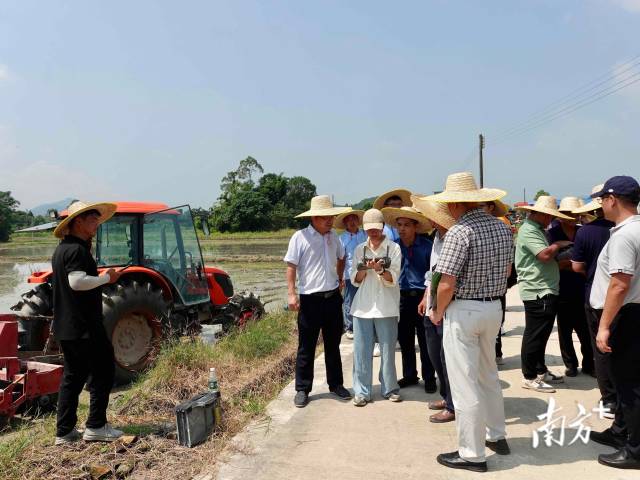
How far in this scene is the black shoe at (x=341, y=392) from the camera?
4.27 metres

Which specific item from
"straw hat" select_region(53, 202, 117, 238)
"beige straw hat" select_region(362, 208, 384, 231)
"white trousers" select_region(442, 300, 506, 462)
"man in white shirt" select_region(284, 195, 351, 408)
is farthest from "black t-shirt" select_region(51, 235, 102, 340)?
"white trousers" select_region(442, 300, 506, 462)

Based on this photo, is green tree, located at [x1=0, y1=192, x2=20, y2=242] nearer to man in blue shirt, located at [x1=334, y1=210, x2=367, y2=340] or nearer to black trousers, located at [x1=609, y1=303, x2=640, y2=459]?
man in blue shirt, located at [x1=334, y1=210, x2=367, y2=340]

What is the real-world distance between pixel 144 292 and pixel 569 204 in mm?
4446

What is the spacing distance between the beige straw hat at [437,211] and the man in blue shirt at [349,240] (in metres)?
1.48

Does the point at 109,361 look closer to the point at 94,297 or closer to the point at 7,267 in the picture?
the point at 94,297

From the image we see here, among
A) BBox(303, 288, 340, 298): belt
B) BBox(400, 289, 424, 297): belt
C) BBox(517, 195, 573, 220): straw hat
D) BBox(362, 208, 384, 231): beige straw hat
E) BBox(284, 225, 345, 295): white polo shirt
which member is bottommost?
BBox(400, 289, 424, 297): belt

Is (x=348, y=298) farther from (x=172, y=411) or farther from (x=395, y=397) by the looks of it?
(x=172, y=411)

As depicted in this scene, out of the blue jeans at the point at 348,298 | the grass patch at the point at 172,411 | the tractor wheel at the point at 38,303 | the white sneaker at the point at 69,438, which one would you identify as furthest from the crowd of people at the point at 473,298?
the tractor wheel at the point at 38,303

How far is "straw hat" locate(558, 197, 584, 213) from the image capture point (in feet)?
15.1

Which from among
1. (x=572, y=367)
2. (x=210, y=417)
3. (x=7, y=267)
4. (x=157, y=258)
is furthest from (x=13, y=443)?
(x=7, y=267)

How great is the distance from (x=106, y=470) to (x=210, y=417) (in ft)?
2.48

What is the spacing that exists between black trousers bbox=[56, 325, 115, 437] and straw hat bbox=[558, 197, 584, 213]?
400 cm

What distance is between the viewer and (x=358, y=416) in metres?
3.88

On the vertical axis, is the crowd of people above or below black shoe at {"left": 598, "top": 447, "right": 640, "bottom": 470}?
above
